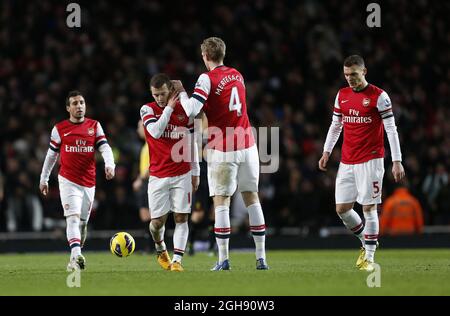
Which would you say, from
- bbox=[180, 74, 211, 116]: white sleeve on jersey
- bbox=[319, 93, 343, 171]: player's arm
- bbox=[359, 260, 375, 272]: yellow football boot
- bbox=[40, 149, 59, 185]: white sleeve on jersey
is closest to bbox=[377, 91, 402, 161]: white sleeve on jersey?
bbox=[319, 93, 343, 171]: player's arm

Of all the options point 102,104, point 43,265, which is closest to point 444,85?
point 102,104

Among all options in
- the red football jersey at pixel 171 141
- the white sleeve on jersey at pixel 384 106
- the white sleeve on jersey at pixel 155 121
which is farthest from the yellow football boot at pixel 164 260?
the white sleeve on jersey at pixel 384 106

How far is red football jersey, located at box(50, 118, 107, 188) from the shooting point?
12711 mm

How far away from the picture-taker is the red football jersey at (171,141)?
11.8 m

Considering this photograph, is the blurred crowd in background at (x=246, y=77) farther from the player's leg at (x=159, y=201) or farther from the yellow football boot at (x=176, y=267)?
the yellow football boot at (x=176, y=267)

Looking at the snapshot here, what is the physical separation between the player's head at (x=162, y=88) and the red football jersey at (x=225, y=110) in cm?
60

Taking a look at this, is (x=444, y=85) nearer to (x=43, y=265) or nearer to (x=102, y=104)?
(x=102, y=104)

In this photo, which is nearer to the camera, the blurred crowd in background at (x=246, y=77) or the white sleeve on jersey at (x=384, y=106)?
the white sleeve on jersey at (x=384, y=106)

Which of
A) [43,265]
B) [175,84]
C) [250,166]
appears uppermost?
[175,84]

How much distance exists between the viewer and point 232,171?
11344 mm

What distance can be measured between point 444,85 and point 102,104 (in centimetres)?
856

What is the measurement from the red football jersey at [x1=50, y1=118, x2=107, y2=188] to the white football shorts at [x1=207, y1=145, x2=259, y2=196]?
6.75ft
